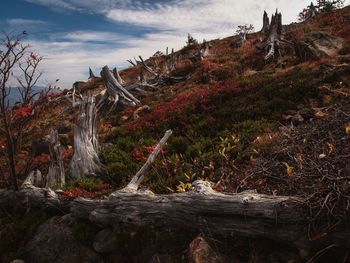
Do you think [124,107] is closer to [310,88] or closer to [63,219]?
[310,88]

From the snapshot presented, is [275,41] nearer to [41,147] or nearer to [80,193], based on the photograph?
[41,147]

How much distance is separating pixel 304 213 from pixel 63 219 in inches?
175

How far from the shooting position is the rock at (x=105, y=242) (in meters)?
5.45

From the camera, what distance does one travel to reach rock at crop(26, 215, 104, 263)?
565 centimetres

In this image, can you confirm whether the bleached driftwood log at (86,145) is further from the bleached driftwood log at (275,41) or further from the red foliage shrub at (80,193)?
the bleached driftwood log at (275,41)

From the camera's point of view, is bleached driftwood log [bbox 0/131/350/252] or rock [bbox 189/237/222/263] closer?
bleached driftwood log [bbox 0/131/350/252]

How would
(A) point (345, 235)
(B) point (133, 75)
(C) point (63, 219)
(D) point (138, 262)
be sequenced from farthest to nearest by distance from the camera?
1. (B) point (133, 75)
2. (C) point (63, 219)
3. (D) point (138, 262)
4. (A) point (345, 235)

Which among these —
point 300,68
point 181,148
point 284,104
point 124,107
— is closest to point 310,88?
point 284,104

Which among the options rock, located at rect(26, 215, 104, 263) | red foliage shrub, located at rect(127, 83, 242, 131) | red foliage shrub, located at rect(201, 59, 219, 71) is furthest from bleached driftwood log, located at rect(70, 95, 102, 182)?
red foliage shrub, located at rect(201, 59, 219, 71)

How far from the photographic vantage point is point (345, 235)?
3.57 metres

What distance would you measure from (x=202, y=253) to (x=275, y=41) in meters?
18.7

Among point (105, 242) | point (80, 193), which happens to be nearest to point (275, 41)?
point (80, 193)

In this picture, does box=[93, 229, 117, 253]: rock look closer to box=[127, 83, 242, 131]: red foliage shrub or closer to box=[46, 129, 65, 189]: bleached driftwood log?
box=[46, 129, 65, 189]: bleached driftwood log

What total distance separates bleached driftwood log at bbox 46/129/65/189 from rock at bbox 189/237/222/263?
539 centimetres
